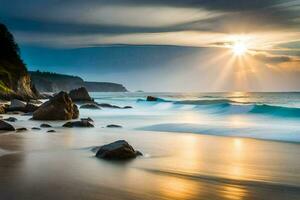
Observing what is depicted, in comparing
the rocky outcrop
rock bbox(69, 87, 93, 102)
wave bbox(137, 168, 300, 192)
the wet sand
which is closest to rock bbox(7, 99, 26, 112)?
the rocky outcrop

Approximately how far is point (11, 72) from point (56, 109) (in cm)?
4883

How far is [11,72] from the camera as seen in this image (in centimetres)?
7362

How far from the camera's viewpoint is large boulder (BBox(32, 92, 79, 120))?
27.9 meters

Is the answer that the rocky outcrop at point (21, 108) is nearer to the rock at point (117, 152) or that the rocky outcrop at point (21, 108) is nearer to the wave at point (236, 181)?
the rock at point (117, 152)

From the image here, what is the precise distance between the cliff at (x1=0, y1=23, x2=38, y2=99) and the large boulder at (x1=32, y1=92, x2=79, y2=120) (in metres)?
31.0

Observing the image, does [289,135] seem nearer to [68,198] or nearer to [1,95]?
[68,198]

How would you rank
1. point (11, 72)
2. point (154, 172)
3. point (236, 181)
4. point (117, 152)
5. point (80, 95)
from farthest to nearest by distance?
1. point (11, 72)
2. point (80, 95)
3. point (117, 152)
4. point (154, 172)
5. point (236, 181)

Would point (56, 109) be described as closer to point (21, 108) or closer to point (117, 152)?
point (21, 108)

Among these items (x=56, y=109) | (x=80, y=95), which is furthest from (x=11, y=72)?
(x=56, y=109)

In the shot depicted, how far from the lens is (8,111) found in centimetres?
3509

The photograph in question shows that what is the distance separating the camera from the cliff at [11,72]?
65562mm

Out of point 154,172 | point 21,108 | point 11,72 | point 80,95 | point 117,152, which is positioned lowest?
point 154,172

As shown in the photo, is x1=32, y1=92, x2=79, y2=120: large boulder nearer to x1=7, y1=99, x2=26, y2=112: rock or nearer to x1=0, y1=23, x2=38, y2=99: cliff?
x1=7, y1=99, x2=26, y2=112: rock

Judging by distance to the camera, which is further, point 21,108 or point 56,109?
point 21,108
